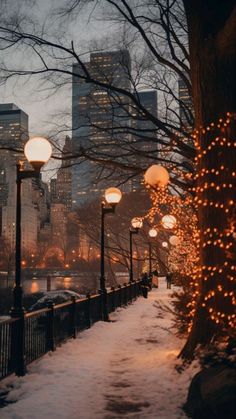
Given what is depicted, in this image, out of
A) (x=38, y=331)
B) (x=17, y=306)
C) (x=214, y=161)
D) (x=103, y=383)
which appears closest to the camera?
(x=103, y=383)

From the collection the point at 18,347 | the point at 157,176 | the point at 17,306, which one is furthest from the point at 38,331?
the point at 157,176

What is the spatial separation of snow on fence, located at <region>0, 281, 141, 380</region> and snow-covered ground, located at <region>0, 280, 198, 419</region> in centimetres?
23

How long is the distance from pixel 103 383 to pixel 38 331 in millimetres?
2637

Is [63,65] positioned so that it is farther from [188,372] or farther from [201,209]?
[188,372]

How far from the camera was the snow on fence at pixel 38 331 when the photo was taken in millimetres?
8031

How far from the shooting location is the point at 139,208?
4659 cm

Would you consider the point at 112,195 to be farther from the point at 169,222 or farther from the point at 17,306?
the point at 17,306

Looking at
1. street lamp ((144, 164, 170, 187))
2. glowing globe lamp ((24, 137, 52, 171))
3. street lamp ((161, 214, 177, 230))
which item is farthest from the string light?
street lamp ((161, 214, 177, 230))

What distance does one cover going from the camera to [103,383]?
7656 millimetres

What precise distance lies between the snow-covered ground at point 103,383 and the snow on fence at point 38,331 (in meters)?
0.23

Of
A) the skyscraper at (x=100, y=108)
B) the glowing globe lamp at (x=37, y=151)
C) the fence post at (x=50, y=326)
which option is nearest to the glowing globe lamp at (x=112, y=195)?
the skyscraper at (x=100, y=108)

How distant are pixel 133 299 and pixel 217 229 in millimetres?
19226

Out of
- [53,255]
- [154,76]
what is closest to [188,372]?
[154,76]

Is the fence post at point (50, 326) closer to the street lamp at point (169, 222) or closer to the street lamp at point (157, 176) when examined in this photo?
the street lamp at point (157, 176)
